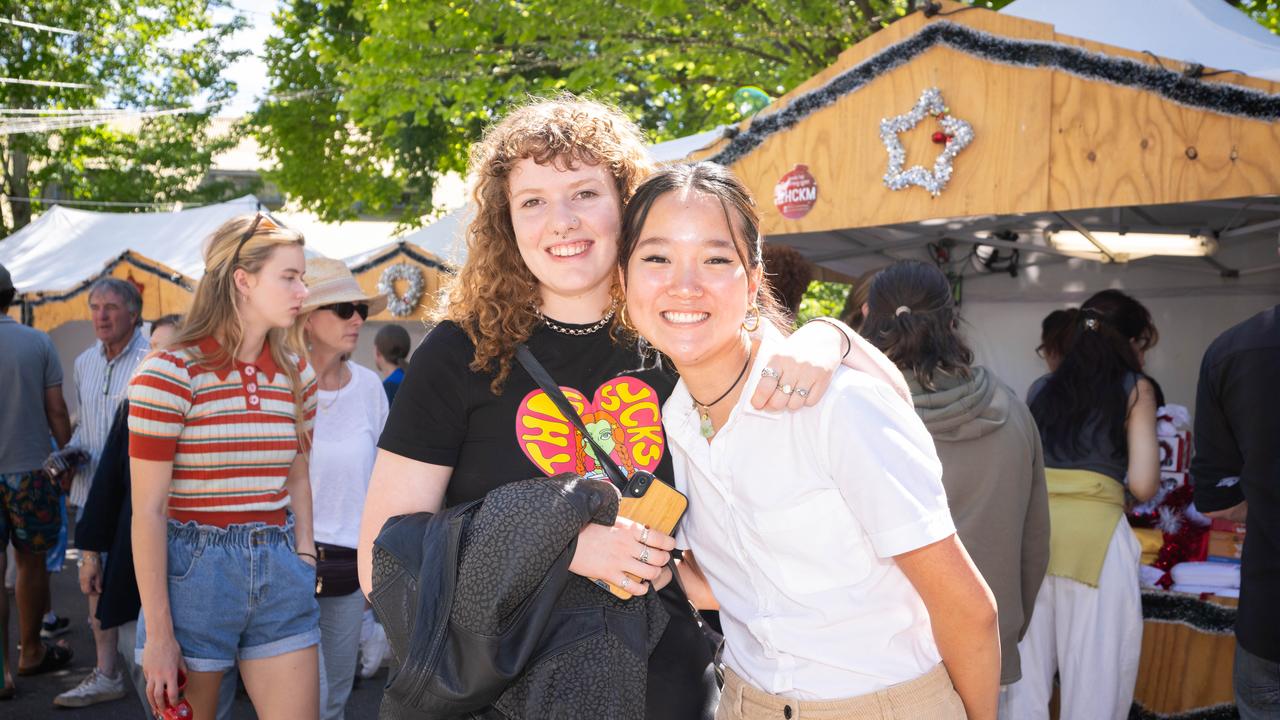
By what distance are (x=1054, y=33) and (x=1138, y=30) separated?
572 millimetres

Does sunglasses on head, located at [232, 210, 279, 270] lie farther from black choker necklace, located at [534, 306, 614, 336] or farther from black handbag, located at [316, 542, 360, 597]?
black choker necklace, located at [534, 306, 614, 336]

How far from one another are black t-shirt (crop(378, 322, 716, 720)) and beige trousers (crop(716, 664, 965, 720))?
19 cm

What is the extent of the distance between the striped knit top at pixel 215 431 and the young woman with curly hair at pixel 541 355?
110 cm

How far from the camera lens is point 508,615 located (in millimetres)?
1524

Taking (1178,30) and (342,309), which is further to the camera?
(1178,30)

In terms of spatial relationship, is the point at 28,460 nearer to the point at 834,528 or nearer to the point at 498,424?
the point at 498,424

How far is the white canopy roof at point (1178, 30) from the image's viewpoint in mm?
4141

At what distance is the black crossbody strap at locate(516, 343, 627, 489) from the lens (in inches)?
71.6

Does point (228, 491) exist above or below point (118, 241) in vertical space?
below

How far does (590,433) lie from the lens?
187 centimetres

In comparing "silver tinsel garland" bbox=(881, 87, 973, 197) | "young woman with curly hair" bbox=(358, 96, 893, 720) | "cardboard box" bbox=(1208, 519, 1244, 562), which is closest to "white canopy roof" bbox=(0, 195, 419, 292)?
"silver tinsel garland" bbox=(881, 87, 973, 197)

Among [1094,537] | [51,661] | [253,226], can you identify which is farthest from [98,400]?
[1094,537]

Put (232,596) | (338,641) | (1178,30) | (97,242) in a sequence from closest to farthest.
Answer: (232,596)
(338,641)
(1178,30)
(97,242)

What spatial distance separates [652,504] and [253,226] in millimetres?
1941
